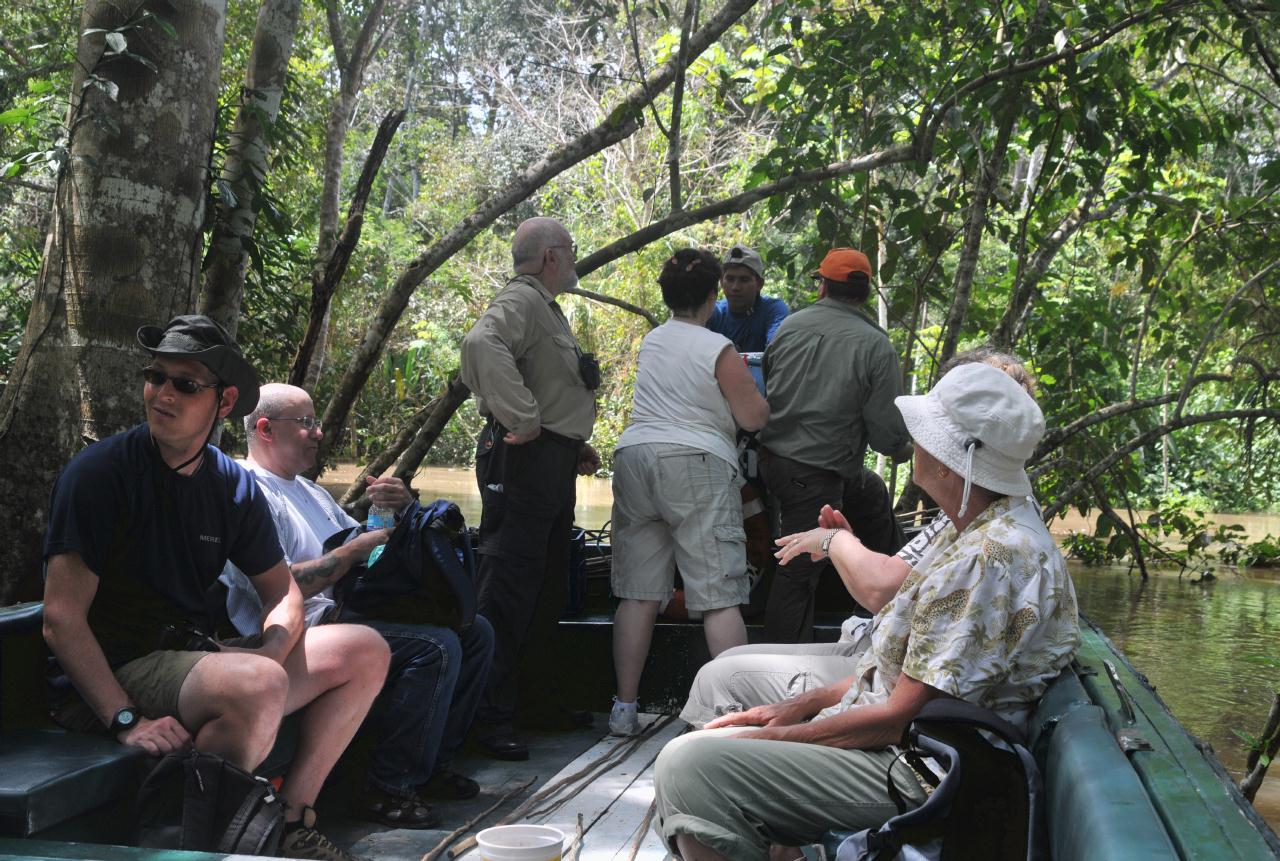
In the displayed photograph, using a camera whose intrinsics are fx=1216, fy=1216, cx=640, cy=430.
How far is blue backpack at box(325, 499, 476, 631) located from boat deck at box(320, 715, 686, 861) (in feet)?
1.84

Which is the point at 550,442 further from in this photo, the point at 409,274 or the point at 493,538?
the point at 409,274

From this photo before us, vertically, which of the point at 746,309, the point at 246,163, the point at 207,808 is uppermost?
the point at 246,163

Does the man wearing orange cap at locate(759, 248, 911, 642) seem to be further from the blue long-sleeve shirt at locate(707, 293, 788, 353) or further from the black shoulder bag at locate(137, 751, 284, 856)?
the black shoulder bag at locate(137, 751, 284, 856)

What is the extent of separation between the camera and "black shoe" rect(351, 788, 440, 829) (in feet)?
11.1

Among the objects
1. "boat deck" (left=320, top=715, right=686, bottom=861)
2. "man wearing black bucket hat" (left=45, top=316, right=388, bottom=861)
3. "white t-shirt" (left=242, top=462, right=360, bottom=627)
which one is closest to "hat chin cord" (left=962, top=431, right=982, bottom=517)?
"boat deck" (left=320, top=715, right=686, bottom=861)

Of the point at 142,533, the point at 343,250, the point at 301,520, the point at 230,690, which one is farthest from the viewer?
the point at 343,250

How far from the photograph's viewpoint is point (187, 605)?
2877mm

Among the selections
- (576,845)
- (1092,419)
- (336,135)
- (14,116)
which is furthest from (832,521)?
(336,135)

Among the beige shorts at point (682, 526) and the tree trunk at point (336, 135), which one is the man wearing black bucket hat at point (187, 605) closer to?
the beige shorts at point (682, 526)

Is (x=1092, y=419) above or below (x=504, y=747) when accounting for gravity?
above

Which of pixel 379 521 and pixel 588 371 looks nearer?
pixel 379 521

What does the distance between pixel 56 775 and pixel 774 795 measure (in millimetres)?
1368

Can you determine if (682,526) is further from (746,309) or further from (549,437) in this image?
(746,309)

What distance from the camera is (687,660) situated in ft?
15.6
